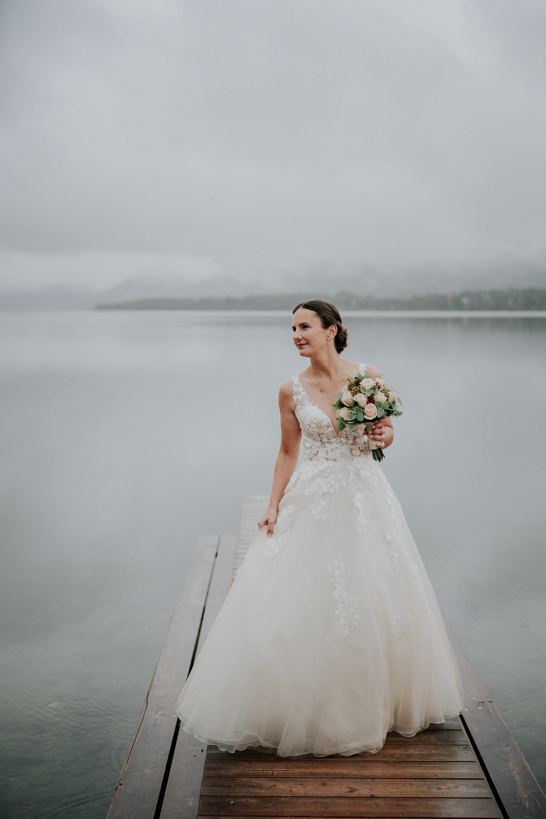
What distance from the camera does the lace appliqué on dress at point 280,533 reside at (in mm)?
2738

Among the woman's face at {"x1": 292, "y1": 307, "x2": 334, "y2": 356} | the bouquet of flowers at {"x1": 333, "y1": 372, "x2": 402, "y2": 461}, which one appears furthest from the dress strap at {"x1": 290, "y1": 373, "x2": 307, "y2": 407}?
the bouquet of flowers at {"x1": 333, "y1": 372, "x2": 402, "y2": 461}

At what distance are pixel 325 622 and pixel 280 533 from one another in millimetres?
466

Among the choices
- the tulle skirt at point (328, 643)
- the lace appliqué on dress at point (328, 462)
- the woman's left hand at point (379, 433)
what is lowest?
the tulle skirt at point (328, 643)

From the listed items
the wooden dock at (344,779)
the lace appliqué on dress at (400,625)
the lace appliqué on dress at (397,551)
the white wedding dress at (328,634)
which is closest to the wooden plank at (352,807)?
the wooden dock at (344,779)

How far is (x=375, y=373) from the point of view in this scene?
9.35 feet

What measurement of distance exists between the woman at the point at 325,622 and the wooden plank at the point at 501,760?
21cm

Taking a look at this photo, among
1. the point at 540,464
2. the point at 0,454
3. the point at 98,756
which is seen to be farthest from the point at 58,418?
the point at 98,756

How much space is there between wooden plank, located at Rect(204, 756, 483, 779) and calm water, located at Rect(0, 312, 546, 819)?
1624 mm

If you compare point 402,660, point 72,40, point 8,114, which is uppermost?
point 72,40

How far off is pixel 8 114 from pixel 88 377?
138 metres

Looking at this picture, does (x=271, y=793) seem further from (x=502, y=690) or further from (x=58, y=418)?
(x=58, y=418)

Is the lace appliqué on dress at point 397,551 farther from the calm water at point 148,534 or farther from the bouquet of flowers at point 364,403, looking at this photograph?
the calm water at point 148,534

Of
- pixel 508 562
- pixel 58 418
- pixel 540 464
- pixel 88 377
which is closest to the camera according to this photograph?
A: pixel 508 562

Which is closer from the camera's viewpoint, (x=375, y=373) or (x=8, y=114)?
(x=375, y=373)
